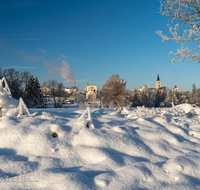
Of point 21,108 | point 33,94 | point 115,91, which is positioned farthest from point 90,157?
point 33,94

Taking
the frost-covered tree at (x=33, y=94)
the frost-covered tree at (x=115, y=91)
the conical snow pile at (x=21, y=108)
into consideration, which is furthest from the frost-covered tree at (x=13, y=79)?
the conical snow pile at (x=21, y=108)

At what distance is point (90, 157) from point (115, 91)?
22.4 metres

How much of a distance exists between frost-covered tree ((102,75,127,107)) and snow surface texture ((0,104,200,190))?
20706 millimetres

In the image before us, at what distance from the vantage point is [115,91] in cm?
2458

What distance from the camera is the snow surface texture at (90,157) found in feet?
6.00

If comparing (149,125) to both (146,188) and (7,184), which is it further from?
(7,184)

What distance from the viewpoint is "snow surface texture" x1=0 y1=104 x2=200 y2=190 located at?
6.00ft

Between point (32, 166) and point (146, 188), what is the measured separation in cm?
157

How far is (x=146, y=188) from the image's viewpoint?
183 cm

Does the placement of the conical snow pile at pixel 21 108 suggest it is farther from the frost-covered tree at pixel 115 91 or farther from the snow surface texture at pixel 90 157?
the frost-covered tree at pixel 115 91

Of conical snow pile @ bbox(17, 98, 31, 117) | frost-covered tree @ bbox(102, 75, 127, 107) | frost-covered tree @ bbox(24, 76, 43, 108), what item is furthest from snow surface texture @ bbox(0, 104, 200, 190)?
frost-covered tree @ bbox(24, 76, 43, 108)

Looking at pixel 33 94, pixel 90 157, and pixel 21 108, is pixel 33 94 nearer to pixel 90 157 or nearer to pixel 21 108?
pixel 21 108

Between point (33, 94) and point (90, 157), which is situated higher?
point (33, 94)

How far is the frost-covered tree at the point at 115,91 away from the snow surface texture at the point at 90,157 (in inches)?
815
